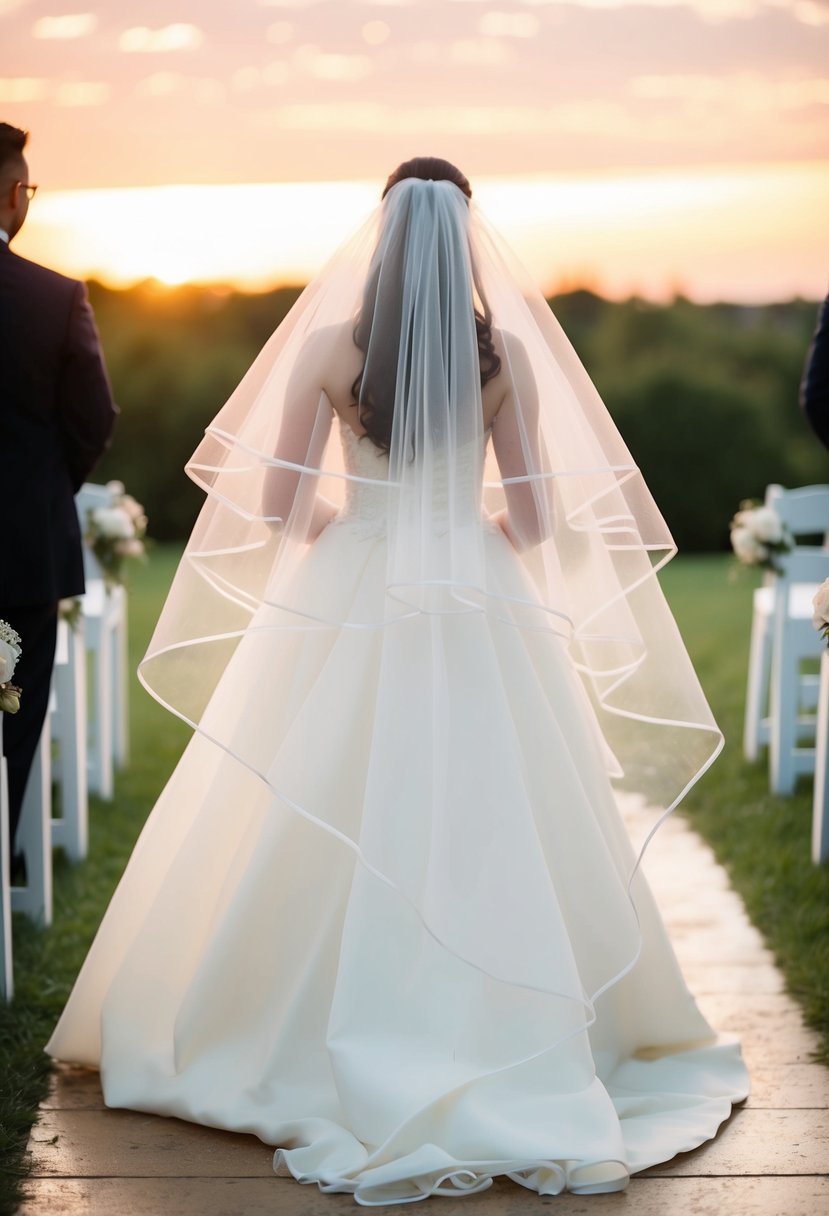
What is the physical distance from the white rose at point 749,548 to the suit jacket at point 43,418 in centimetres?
296

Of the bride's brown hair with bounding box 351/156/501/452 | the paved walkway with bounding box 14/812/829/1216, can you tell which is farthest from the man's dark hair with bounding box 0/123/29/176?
the paved walkway with bounding box 14/812/829/1216

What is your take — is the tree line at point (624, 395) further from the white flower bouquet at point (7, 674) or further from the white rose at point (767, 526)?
the white flower bouquet at point (7, 674)

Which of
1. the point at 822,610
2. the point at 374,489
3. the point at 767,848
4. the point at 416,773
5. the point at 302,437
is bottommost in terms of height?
the point at 767,848

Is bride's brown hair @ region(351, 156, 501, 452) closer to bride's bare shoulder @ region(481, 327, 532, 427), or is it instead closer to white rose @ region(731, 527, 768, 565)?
bride's bare shoulder @ region(481, 327, 532, 427)

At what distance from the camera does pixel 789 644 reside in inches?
213

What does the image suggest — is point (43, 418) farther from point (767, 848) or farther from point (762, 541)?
point (762, 541)

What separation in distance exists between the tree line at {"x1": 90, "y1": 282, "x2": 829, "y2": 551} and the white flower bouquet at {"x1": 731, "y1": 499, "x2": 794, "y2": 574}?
33.2 ft

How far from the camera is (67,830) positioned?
4.73 meters

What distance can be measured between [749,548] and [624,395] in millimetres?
10955

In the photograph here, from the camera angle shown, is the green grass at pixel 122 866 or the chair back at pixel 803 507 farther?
the chair back at pixel 803 507

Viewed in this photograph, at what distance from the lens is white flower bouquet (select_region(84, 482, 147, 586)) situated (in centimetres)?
540

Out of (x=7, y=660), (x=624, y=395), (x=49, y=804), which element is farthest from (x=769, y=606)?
(x=624, y=395)

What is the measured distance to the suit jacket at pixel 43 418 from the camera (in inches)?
142

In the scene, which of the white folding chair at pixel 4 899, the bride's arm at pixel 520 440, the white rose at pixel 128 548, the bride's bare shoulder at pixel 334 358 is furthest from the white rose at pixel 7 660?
the white rose at pixel 128 548
